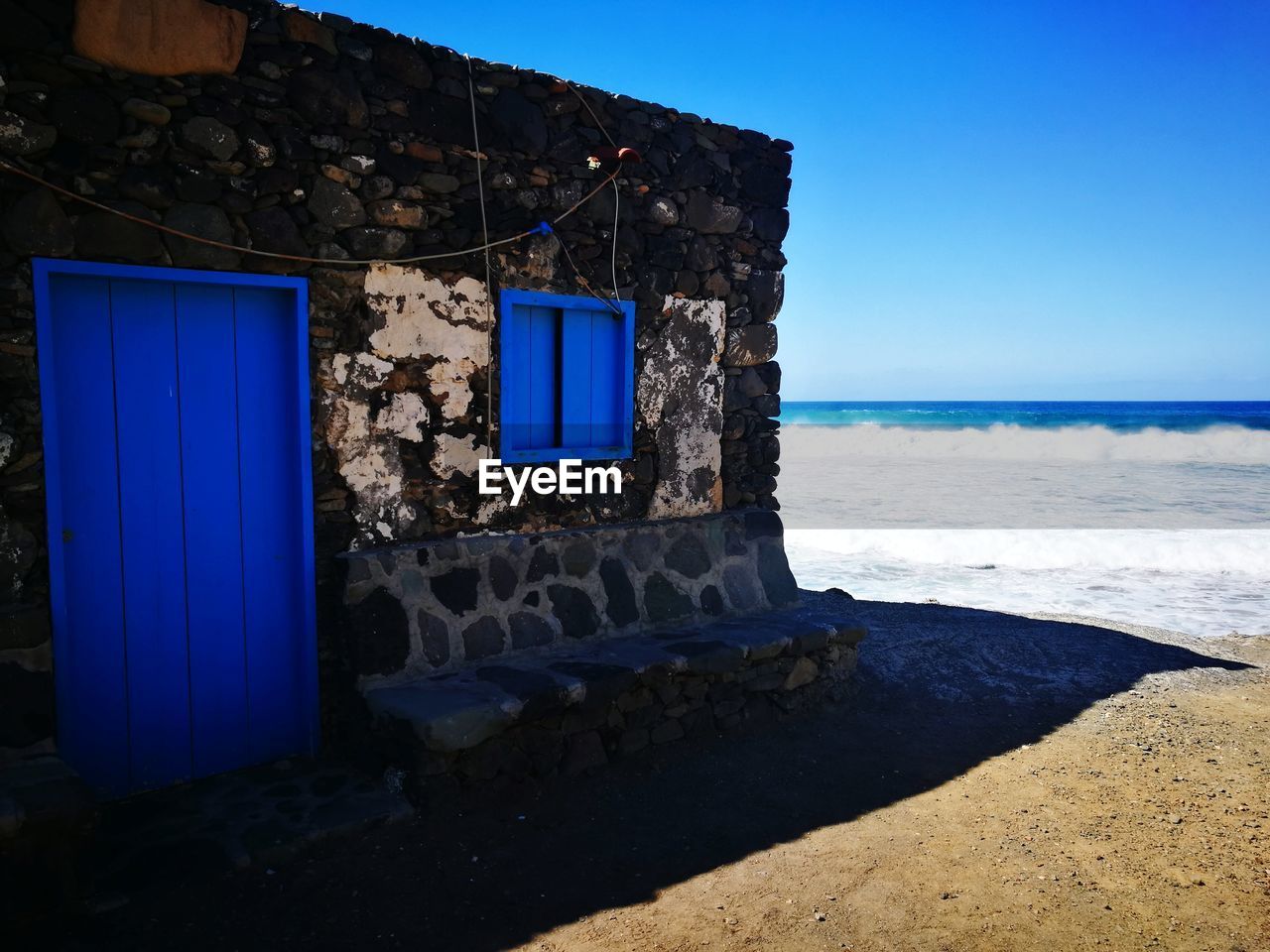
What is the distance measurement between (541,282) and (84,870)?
3437mm

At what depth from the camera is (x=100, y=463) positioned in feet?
12.2

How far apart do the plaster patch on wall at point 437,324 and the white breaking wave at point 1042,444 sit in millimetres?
23549

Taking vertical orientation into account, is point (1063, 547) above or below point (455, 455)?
below

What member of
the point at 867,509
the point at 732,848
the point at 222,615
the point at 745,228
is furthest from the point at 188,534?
the point at 867,509

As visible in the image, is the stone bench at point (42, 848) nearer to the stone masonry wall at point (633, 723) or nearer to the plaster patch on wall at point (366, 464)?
the stone masonry wall at point (633, 723)

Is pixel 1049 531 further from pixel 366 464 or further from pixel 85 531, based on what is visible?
pixel 85 531

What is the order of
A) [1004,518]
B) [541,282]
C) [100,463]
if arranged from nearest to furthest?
[100,463], [541,282], [1004,518]

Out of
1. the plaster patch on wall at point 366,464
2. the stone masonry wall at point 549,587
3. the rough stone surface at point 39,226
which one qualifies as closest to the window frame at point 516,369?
the stone masonry wall at point 549,587

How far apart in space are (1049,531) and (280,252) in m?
12.1

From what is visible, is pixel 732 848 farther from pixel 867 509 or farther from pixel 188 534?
pixel 867 509

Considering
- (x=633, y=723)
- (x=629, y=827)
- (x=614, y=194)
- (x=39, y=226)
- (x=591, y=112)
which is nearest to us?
(x=39, y=226)

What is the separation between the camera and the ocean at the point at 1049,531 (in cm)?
930

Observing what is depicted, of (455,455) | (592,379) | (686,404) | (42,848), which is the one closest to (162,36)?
(455,455)

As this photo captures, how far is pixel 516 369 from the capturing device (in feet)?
16.3
